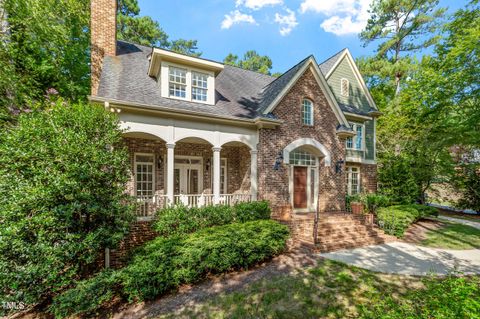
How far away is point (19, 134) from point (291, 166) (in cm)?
985

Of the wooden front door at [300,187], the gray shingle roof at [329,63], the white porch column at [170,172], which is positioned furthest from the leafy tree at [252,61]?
the white porch column at [170,172]

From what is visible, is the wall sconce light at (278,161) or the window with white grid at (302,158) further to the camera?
the window with white grid at (302,158)

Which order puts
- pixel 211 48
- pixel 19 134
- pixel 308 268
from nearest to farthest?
pixel 19 134 → pixel 308 268 → pixel 211 48

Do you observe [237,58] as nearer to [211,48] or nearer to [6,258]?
[211,48]

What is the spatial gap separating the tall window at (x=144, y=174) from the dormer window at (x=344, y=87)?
13.1 m

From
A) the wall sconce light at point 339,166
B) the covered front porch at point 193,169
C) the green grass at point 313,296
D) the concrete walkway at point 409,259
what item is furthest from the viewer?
the wall sconce light at point 339,166

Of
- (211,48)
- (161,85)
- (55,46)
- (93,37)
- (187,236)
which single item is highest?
(211,48)

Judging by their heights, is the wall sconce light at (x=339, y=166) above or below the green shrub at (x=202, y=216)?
above

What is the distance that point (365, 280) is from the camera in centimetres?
583

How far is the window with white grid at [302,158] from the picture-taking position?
450 inches

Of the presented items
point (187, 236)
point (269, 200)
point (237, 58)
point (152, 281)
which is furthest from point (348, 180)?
point (237, 58)

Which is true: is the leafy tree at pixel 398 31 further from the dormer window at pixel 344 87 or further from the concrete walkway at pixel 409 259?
the concrete walkway at pixel 409 259

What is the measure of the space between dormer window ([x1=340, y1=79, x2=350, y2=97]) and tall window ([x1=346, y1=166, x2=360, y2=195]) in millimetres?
5153

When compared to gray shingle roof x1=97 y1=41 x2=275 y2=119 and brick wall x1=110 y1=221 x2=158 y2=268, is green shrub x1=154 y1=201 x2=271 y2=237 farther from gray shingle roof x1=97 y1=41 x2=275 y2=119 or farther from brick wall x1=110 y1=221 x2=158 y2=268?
gray shingle roof x1=97 y1=41 x2=275 y2=119
